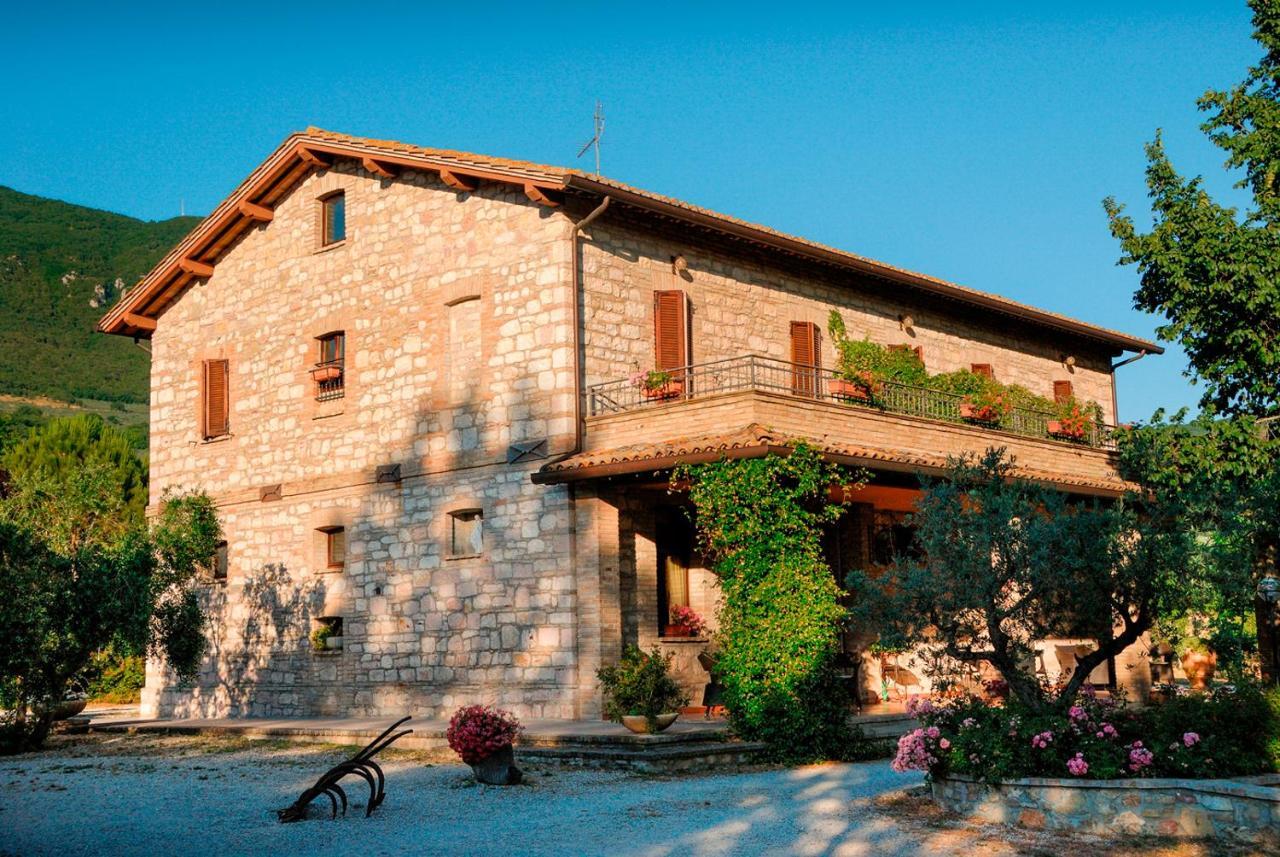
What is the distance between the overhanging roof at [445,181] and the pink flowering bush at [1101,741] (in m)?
8.95

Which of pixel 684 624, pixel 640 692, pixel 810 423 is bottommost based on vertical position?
pixel 640 692

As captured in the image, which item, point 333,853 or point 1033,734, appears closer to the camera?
point 333,853

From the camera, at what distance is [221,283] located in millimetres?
23125

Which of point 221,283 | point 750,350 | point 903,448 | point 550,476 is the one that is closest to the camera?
point 550,476

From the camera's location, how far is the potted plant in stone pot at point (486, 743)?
1258 cm

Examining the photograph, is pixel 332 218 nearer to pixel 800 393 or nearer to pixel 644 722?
pixel 800 393

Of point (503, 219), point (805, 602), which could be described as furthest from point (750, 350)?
point (805, 602)

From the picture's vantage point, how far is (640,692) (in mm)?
15430

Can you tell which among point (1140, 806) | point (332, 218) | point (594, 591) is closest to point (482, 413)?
point (594, 591)

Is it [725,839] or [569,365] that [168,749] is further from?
[725,839]

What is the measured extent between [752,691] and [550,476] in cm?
387

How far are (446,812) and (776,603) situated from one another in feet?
16.7

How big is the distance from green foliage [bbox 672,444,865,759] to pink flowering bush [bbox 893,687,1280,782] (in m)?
3.60

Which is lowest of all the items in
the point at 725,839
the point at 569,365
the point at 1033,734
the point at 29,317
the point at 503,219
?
the point at 725,839
